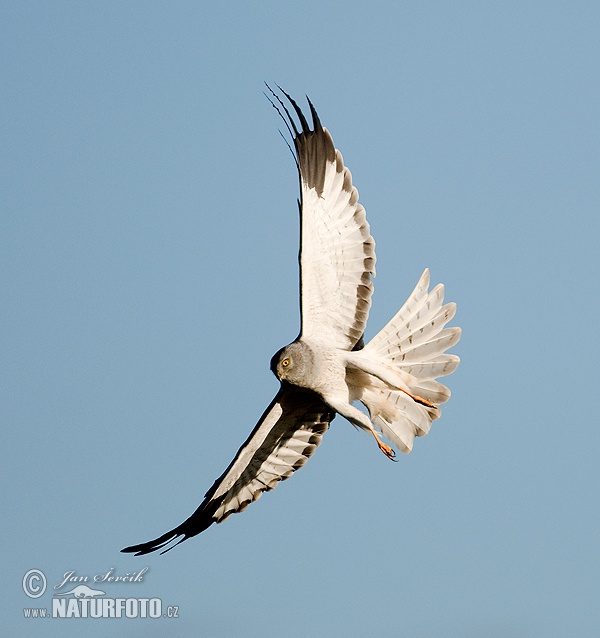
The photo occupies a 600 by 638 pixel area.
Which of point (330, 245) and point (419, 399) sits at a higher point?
point (330, 245)

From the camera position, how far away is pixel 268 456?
1819 cm

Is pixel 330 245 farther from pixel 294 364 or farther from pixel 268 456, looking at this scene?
pixel 268 456

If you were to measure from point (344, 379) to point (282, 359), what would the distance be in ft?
3.03

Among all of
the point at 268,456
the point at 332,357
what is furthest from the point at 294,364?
the point at 268,456

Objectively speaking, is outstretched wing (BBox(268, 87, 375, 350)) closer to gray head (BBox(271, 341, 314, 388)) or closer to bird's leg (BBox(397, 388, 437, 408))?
gray head (BBox(271, 341, 314, 388))

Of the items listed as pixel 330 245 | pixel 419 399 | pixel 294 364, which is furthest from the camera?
pixel 419 399

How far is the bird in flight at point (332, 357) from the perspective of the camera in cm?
1702

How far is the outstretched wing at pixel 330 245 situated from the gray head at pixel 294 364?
363 millimetres

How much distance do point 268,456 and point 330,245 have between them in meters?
2.55

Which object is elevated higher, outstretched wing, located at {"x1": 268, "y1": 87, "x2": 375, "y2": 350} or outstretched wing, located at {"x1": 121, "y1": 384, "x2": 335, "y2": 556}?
outstretched wing, located at {"x1": 268, "y1": 87, "x2": 375, "y2": 350}

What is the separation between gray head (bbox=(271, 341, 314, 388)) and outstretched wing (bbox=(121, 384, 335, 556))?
79 centimetres

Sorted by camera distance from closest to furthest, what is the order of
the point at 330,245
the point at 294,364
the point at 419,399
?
the point at 294,364 → the point at 330,245 → the point at 419,399

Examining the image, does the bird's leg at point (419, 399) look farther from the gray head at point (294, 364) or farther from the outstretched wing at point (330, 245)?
the gray head at point (294, 364)

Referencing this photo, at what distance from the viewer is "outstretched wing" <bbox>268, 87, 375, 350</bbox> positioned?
56.0 feet
